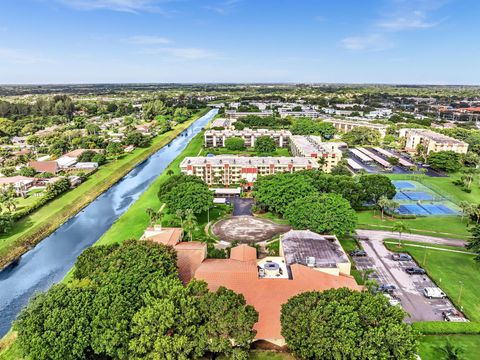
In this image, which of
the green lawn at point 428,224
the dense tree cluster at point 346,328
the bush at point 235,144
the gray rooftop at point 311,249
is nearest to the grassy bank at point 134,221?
the gray rooftop at point 311,249

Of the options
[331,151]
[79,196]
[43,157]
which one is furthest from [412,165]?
[43,157]

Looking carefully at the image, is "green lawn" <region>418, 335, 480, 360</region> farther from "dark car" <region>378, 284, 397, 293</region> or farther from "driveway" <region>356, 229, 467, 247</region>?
"driveway" <region>356, 229, 467, 247</region>

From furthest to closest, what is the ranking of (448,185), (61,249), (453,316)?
(448,185) → (61,249) → (453,316)

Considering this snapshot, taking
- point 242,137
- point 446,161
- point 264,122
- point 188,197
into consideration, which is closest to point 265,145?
point 242,137

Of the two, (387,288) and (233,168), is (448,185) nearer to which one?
(233,168)

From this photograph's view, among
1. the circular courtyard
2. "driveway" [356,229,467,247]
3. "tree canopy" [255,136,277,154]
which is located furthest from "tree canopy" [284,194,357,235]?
"tree canopy" [255,136,277,154]
